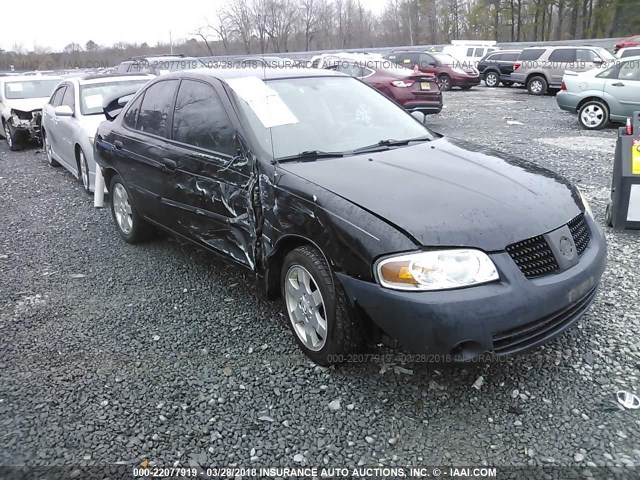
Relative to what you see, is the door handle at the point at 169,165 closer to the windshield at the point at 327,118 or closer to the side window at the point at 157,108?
the side window at the point at 157,108

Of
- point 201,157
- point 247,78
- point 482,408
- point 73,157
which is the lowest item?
point 482,408

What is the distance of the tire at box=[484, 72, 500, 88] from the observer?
897 inches

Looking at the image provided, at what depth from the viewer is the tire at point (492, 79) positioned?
22.8 metres

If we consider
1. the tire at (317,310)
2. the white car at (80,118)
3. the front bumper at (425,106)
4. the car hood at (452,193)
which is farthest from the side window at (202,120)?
the front bumper at (425,106)

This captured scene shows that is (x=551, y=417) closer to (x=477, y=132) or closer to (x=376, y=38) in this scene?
(x=477, y=132)

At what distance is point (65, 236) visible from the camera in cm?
557

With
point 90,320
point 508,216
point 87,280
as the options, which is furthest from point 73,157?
point 508,216

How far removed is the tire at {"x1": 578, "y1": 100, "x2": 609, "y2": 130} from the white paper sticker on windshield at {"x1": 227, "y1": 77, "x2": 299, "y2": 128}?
9.58 m

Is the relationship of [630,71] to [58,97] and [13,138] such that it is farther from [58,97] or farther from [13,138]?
[13,138]

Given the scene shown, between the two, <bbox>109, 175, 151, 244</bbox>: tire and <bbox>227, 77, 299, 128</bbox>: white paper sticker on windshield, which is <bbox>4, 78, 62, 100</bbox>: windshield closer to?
<bbox>109, 175, 151, 244</bbox>: tire

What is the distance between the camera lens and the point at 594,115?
10.9 meters

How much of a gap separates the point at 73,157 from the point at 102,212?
1645 millimetres

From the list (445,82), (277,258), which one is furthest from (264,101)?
(445,82)

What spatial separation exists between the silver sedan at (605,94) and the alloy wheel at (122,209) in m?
9.80
